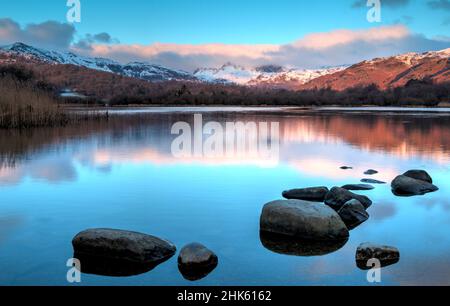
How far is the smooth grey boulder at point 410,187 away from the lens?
34.7 feet

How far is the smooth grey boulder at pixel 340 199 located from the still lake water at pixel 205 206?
8.1 inches

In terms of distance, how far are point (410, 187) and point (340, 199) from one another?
249 centimetres

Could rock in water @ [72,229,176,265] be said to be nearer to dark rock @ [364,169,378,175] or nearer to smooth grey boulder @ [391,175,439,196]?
smooth grey boulder @ [391,175,439,196]

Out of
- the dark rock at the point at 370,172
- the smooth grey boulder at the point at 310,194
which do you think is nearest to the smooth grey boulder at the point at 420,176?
the dark rock at the point at 370,172

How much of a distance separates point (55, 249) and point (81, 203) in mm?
2937

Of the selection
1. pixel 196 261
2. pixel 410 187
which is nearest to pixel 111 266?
pixel 196 261

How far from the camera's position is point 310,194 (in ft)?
32.2

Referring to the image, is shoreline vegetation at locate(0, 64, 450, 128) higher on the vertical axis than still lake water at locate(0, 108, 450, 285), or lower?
higher

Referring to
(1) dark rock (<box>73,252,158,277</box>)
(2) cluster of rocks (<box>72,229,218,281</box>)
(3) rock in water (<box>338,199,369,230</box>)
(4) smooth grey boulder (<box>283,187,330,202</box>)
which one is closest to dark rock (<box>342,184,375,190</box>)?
(4) smooth grey boulder (<box>283,187,330,202</box>)

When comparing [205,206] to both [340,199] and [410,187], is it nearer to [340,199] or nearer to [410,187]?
[340,199]

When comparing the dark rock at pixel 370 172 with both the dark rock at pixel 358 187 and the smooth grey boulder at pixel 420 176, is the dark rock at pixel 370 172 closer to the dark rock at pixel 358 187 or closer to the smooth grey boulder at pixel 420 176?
the smooth grey boulder at pixel 420 176

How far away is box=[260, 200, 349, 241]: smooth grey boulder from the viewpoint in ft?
23.6

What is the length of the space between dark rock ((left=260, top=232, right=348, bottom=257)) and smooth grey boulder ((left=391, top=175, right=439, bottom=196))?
408cm
